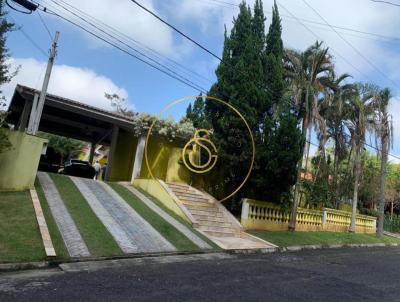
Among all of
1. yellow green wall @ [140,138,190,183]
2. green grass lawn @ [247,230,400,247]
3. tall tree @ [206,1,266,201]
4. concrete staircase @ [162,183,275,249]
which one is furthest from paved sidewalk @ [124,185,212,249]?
tall tree @ [206,1,266,201]

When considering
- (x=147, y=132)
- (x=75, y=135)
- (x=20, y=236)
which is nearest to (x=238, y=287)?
(x=20, y=236)

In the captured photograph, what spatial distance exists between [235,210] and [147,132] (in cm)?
534

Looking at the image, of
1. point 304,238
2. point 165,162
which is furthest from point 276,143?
point 165,162

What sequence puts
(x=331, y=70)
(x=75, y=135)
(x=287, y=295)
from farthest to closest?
(x=75, y=135)
(x=331, y=70)
(x=287, y=295)

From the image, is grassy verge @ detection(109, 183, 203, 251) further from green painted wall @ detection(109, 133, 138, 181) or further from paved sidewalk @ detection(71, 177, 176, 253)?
green painted wall @ detection(109, 133, 138, 181)

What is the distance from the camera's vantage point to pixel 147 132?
1922 cm

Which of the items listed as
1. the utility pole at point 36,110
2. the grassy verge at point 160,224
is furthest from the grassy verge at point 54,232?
the utility pole at point 36,110

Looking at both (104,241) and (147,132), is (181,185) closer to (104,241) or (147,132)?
(147,132)

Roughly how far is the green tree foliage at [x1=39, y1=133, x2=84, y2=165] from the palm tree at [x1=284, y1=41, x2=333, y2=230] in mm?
35547

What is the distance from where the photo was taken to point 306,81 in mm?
19141

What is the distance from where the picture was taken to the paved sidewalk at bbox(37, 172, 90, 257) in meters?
9.38

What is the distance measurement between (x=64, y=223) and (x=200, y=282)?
190 inches

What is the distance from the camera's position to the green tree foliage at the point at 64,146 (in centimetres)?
5034

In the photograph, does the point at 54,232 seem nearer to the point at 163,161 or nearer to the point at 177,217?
the point at 177,217
